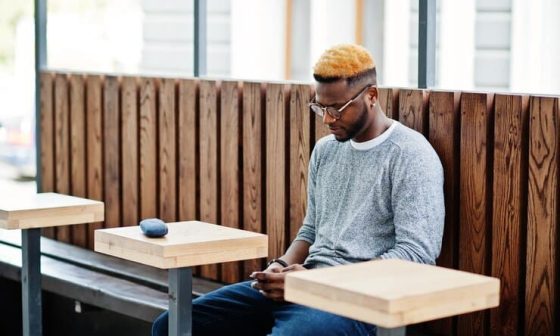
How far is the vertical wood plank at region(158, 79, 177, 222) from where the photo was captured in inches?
217

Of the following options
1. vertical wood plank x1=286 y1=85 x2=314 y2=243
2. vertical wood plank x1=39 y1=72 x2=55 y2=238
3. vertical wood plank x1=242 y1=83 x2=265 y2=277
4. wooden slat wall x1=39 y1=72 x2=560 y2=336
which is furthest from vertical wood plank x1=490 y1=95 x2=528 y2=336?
vertical wood plank x1=39 y1=72 x2=55 y2=238

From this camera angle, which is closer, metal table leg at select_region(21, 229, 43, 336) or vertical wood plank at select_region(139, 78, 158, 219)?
metal table leg at select_region(21, 229, 43, 336)

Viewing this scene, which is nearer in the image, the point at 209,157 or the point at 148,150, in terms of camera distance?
the point at 209,157

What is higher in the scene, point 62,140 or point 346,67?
point 346,67

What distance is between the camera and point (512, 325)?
155 inches


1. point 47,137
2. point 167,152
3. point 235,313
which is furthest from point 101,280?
point 235,313

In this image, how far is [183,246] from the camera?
12.1ft

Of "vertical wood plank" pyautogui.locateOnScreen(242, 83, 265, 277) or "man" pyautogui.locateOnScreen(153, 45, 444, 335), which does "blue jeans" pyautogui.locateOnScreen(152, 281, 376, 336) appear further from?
"vertical wood plank" pyautogui.locateOnScreen(242, 83, 265, 277)

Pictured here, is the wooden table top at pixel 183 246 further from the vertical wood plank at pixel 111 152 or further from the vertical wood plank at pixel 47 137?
the vertical wood plank at pixel 47 137

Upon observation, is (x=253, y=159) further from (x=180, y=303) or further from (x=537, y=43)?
(x=537, y=43)

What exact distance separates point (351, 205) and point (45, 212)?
137 cm

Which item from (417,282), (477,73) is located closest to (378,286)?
(417,282)

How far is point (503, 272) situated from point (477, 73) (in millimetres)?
3061

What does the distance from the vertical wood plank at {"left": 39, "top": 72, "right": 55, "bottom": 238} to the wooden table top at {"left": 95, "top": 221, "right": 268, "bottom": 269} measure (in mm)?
2566
